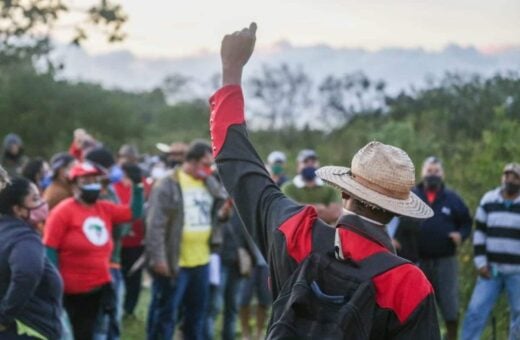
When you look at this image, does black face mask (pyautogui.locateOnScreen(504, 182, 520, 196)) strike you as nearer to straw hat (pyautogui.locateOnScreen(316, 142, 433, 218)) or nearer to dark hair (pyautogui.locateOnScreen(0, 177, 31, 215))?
dark hair (pyautogui.locateOnScreen(0, 177, 31, 215))

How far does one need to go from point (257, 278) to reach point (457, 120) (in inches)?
344

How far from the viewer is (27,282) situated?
559cm

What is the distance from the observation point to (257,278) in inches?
416

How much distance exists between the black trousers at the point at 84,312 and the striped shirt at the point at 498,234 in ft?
12.8

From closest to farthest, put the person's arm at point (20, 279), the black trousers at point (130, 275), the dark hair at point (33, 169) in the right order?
the person's arm at point (20, 279)
the dark hair at point (33, 169)
the black trousers at point (130, 275)

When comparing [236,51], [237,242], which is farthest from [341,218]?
[237,242]

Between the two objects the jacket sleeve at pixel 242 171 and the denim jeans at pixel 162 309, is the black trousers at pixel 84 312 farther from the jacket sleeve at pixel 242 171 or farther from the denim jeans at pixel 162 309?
the jacket sleeve at pixel 242 171

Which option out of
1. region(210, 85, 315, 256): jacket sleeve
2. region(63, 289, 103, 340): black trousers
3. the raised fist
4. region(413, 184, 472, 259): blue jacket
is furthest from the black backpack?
region(413, 184, 472, 259): blue jacket

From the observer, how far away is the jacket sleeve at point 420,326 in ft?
10.7

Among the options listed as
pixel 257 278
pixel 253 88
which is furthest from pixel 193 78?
pixel 257 278

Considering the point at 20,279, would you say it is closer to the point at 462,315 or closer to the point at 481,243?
the point at 481,243

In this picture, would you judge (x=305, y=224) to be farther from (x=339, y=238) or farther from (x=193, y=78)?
(x=193, y=78)

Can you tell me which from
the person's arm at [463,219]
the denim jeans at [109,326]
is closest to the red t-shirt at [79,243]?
the denim jeans at [109,326]

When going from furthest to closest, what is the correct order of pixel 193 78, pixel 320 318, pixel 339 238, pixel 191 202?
1. pixel 193 78
2. pixel 191 202
3. pixel 339 238
4. pixel 320 318
